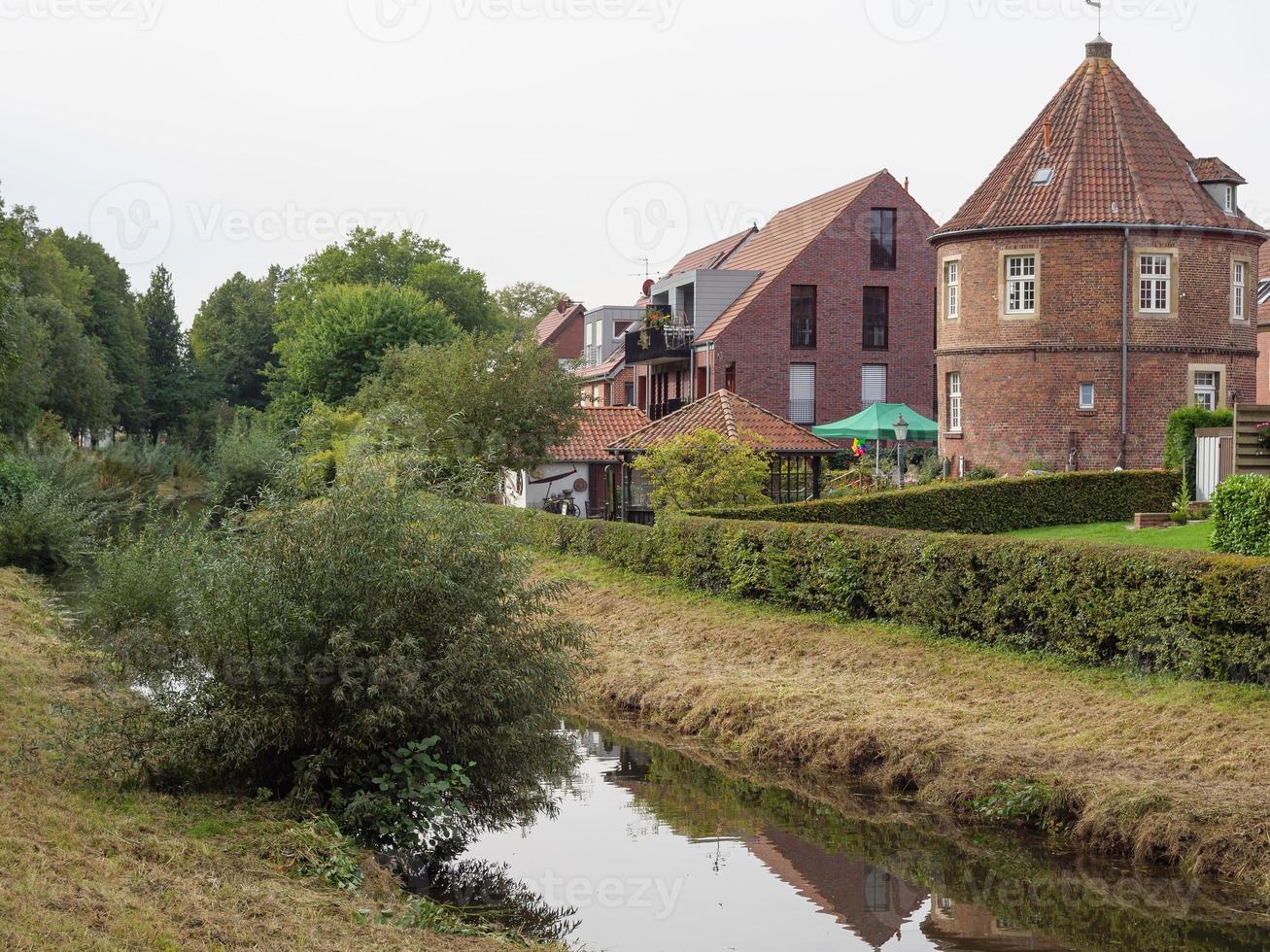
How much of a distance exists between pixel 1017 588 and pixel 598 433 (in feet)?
91.0

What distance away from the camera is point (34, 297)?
6066 cm

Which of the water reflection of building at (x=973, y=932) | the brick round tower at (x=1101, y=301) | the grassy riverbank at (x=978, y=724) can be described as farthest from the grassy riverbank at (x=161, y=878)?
the brick round tower at (x=1101, y=301)

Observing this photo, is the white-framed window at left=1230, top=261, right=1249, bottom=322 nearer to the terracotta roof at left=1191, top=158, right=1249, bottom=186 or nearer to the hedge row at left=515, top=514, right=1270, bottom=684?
the terracotta roof at left=1191, top=158, right=1249, bottom=186

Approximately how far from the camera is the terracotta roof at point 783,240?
1843 inches

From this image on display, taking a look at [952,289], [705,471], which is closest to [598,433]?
[952,289]

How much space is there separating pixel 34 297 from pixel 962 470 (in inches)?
1721

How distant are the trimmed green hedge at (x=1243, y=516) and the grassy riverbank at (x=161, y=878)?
1288cm

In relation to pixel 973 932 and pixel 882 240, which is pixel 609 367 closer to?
pixel 882 240

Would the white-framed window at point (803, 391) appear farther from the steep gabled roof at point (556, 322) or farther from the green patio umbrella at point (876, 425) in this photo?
the steep gabled roof at point (556, 322)

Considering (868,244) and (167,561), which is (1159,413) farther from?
(167,561)

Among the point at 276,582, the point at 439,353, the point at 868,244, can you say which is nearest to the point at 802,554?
the point at 276,582

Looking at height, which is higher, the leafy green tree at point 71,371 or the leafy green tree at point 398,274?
the leafy green tree at point 398,274

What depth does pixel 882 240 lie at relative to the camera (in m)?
47.2

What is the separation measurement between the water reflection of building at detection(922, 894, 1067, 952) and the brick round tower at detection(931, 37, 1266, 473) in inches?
981
